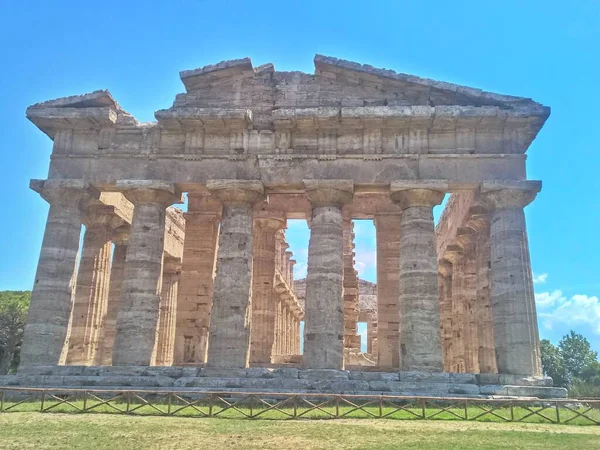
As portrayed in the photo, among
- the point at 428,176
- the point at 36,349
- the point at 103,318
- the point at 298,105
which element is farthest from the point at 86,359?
the point at 428,176

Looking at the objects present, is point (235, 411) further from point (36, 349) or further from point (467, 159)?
point (467, 159)

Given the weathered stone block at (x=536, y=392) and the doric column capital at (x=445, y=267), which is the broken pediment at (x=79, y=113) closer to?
the weathered stone block at (x=536, y=392)

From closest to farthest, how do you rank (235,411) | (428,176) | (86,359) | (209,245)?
1. (235,411)
2. (428,176)
3. (86,359)
4. (209,245)

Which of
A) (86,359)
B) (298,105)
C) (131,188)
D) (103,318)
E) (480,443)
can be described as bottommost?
(480,443)

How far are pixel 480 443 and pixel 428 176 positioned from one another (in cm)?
1238

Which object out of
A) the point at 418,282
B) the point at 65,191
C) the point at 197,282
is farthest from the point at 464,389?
the point at 65,191

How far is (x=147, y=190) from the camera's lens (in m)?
22.9

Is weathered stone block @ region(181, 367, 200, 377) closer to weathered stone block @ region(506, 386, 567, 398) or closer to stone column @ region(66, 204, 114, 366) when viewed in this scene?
stone column @ region(66, 204, 114, 366)

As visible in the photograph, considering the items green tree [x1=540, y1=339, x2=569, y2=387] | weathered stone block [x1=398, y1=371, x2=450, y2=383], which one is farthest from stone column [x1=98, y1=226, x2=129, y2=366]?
green tree [x1=540, y1=339, x2=569, y2=387]

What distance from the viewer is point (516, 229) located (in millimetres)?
21719

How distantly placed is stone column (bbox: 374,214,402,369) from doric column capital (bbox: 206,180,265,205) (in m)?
6.97

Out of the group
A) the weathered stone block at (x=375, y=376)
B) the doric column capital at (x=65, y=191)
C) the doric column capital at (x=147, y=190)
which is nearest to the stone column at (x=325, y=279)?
the weathered stone block at (x=375, y=376)

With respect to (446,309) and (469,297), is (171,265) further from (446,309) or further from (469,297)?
(469,297)

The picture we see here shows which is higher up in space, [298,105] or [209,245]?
[298,105]
